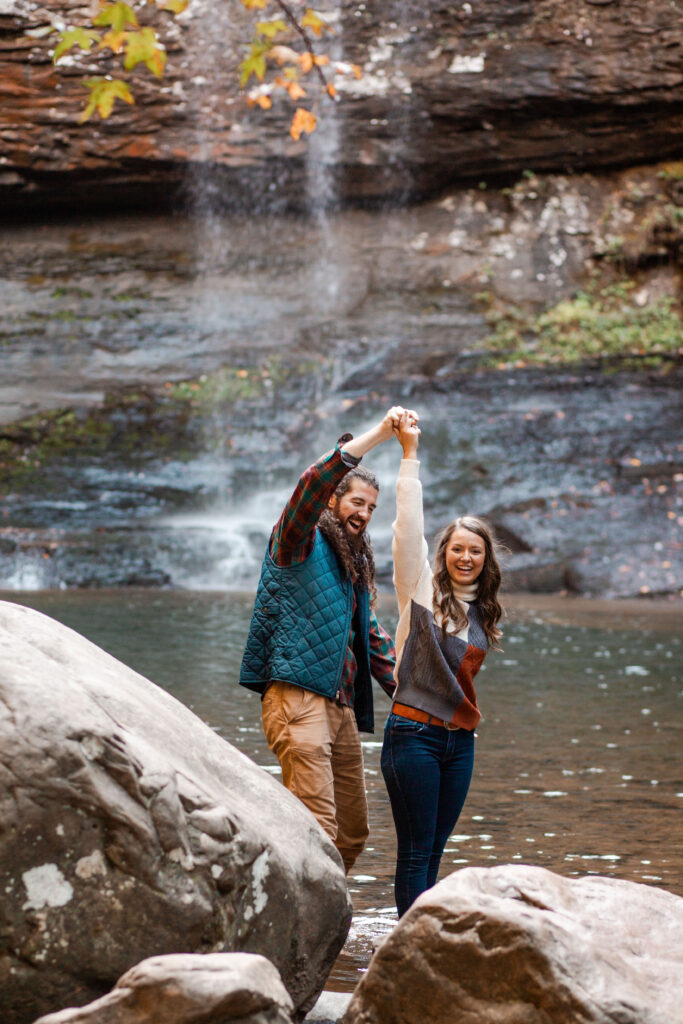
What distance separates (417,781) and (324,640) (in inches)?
24.2

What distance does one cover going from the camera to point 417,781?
3.80 meters

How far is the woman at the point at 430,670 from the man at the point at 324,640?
0.25 metres

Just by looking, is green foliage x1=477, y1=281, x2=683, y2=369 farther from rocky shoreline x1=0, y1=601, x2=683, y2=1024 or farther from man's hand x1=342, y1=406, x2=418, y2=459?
rocky shoreline x1=0, y1=601, x2=683, y2=1024

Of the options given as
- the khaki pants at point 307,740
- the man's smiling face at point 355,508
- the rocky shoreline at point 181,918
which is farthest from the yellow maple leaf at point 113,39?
the rocky shoreline at point 181,918

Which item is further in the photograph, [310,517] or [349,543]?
[349,543]

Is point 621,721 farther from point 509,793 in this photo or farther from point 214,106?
point 214,106

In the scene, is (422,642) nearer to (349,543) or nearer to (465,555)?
(465,555)

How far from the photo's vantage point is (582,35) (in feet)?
80.8

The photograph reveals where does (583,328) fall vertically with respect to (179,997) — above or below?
below

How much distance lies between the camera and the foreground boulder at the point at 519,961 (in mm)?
2584

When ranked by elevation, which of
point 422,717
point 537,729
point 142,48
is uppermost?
point 142,48

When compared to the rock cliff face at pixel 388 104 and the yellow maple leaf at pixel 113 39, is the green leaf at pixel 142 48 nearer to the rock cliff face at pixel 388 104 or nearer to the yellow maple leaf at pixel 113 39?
the yellow maple leaf at pixel 113 39

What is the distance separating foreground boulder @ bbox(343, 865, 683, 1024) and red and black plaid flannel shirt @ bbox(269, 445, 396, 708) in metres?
1.33

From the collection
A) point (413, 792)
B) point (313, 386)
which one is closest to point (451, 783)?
point (413, 792)
